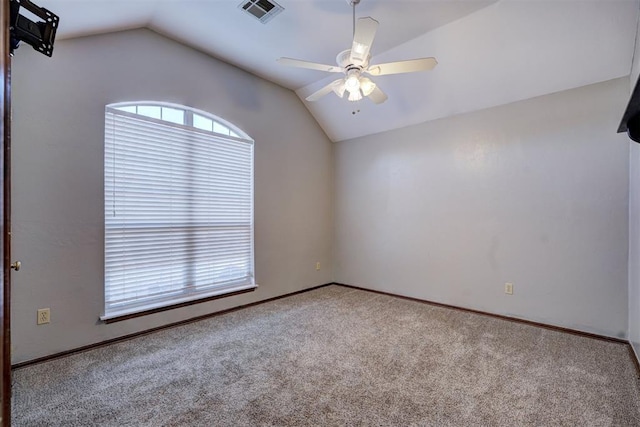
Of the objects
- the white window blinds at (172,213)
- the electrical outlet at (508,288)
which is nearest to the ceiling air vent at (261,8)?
the white window blinds at (172,213)

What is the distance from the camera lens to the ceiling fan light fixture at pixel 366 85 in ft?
7.50

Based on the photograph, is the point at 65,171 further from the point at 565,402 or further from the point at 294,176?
the point at 565,402

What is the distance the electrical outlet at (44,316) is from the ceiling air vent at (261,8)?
290cm

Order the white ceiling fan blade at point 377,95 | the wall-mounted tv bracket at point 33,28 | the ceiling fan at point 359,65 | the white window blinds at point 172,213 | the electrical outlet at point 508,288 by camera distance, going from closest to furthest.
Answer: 1. the wall-mounted tv bracket at point 33,28
2. the ceiling fan at point 359,65
3. the white ceiling fan blade at point 377,95
4. the white window blinds at point 172,213
5. the electrical outlet at point 508,288

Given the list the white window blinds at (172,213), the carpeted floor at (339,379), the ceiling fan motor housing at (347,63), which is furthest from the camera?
the white window blinds at (172,213)

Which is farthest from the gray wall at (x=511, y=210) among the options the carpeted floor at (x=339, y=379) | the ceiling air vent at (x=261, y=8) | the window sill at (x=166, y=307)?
the ceiling air vent at (x=261, y=8)

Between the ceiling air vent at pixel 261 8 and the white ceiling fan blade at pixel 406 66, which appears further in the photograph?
the ceiling air vent at pixel 261 8

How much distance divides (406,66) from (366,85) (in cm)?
32

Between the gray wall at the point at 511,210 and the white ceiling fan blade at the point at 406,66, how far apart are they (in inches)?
68.3

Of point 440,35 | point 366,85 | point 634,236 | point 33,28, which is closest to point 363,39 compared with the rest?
point 366,85

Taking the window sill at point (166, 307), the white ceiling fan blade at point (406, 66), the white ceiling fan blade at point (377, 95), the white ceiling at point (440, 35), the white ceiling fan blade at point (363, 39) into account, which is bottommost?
the window sill at point (166, 307)

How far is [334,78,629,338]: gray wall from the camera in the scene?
2754 mm

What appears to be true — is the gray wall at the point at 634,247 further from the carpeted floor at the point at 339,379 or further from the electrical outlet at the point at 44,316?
the electrical outlet at the point at 44,316

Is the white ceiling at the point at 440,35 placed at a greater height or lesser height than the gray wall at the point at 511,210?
greater
